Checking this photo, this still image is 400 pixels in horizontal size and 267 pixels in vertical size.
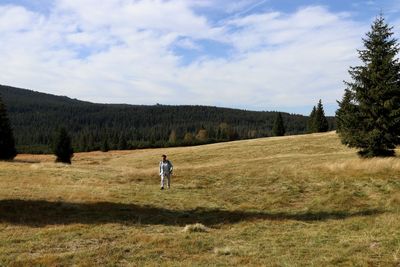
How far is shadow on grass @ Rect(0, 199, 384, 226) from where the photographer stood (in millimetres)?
17250

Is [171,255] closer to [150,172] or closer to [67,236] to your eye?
[67,236]

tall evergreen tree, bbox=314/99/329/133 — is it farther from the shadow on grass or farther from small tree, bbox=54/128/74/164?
the shadow on grass

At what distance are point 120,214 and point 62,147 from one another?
184 feet

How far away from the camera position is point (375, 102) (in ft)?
104

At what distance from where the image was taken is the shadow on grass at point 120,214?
56.6ft

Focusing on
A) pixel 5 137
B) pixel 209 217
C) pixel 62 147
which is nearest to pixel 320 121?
pixel 62 147

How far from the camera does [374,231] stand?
14.2 meters

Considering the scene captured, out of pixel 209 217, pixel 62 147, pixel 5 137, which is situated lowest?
pixel 209 217

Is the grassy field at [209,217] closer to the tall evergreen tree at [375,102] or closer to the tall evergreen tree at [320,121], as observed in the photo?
the tall evergreen tree at [375,102]

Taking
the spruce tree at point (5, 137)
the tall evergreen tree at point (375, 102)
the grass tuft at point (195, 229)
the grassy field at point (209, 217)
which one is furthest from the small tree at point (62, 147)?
the grass tuft at point (195, 229)

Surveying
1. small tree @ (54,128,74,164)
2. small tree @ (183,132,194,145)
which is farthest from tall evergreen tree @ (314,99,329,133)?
small tree @ (54,128,74,164)

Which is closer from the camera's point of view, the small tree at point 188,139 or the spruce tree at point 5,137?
the spruce tree at point 5,137

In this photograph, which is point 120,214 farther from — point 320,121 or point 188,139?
point 188,139

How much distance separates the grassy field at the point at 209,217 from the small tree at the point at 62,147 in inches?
1465
